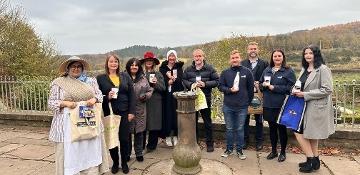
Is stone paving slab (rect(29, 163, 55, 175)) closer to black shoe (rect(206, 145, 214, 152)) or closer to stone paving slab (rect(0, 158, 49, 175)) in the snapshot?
stone paving slab (rect(0, 158, 49, 175))

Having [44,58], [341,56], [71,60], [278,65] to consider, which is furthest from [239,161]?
[341,56]

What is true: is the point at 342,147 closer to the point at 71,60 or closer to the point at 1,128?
the point at 71,60

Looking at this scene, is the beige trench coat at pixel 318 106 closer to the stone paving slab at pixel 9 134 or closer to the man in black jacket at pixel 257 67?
the man in black jacket at pixel 257 67

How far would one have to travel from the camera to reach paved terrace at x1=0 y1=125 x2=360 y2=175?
5.27 meters

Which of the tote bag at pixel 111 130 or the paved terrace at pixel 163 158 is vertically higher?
the tote bag at pixel 111 130

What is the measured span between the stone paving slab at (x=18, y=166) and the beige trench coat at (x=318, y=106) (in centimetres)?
457

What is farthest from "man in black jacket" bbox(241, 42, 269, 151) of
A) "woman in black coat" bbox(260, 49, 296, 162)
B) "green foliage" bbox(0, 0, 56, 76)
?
"green foliage" bbox(0, 0, 56, 76)

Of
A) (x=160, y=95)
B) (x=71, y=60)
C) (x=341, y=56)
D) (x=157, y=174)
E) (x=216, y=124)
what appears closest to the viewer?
(x=71, y=60)

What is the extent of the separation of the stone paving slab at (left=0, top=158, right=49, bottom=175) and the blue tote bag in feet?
13.8

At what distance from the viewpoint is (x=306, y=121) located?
4938 millimetres

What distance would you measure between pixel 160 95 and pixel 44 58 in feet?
48.9

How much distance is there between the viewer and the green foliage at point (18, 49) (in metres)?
16.6

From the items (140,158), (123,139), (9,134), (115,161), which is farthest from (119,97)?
(9,134)

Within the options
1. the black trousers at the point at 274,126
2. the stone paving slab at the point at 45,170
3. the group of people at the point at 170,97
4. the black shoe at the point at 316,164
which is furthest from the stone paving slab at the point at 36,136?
the black shoe at the point at 316,164
